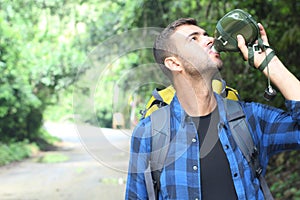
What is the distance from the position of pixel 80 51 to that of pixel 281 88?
1595 cm

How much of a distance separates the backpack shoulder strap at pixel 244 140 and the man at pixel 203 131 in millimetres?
25

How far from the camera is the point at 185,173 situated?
7.18 feet

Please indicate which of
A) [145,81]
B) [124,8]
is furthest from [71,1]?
[145,81]

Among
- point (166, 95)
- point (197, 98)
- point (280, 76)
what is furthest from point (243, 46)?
point (166, 95)

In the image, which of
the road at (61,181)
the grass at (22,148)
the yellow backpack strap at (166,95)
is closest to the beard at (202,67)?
the yellow backpack strap at (166,95)

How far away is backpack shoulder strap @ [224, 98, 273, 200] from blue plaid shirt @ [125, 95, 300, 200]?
2cm

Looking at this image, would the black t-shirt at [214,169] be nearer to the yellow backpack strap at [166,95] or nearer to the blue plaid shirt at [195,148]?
the blue plaid shirt at [195,148]

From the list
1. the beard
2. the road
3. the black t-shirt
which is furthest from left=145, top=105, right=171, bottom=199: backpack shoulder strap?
the road

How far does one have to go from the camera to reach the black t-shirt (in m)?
2.16

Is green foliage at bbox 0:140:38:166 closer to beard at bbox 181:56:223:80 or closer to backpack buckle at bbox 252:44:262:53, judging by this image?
beard at bbox 181:56:223:80

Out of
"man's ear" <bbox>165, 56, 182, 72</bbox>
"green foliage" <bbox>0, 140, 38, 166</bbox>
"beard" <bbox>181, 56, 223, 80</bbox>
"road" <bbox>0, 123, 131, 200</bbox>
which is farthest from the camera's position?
"green foliage" <bbox>0, 140, 38, 166</bbox>

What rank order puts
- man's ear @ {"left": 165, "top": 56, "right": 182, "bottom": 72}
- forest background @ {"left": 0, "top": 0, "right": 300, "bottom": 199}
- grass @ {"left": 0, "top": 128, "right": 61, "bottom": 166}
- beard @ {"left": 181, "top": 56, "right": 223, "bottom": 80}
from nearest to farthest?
beard @ {"left": 181, "top": 56, "right": 223, "bottom": 80}
man's ear @ {"left": 165, "top": 56, "right": 182, "bottom": 72}
forest background @ {"left": 0, "top": 0, "right": 300, "bottom": 199}
grass @ {"left": 0, "top": 128, "right": 61, "bottom": 166}

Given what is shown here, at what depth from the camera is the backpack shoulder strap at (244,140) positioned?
216 centimetres

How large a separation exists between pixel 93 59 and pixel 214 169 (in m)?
0.77
